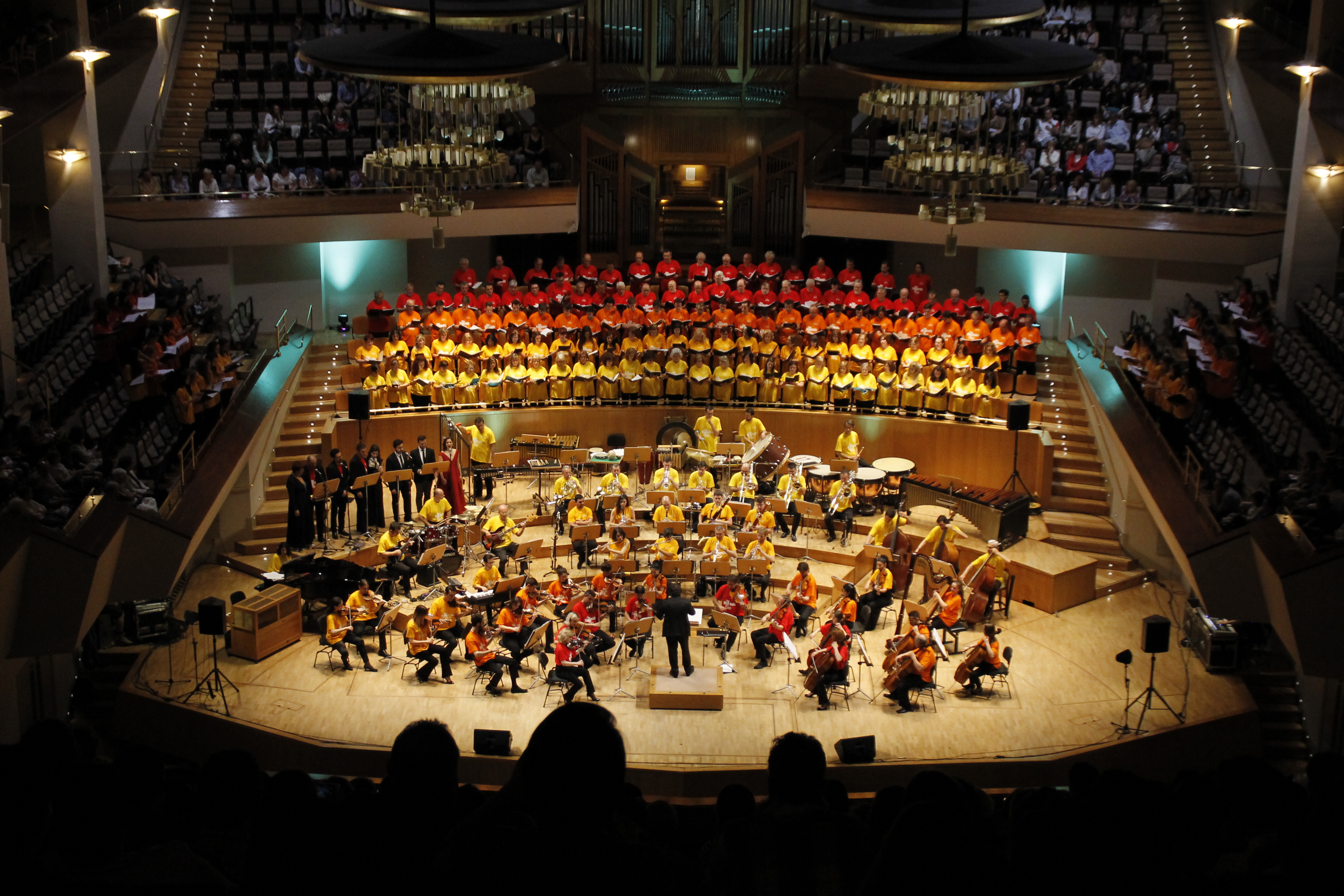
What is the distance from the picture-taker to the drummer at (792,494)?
15.4 m

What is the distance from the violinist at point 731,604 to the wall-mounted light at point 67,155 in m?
9.11

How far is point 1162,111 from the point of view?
1866 cm

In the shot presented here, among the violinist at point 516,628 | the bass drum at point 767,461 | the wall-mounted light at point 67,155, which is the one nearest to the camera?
the violinist at point 516,628

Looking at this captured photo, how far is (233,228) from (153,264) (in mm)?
1713

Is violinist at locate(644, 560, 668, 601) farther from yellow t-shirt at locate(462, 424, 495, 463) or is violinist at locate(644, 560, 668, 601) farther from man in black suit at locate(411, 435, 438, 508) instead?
yellow t-shirt at locate(462, 424, 495, 463)

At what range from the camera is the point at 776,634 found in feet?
41.5

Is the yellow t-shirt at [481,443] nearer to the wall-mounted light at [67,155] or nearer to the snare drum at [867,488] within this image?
the snare drum at [867,488]

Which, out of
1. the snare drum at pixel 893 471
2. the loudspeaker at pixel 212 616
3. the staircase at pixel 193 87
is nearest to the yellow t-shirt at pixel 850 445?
the snare drum at pixel 893 471

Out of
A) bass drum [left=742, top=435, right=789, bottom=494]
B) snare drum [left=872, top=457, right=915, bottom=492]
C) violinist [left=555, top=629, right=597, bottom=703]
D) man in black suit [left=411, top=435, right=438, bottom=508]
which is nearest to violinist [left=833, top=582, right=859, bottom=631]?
violinist [left=555, top=629, right=597, bottom=703]

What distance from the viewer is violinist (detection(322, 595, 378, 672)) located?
1254 cm

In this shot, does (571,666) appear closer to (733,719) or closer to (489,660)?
(489,660)

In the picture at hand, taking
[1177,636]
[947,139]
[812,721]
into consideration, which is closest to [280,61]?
[947,139]

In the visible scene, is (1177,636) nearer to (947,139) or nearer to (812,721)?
(812,721)

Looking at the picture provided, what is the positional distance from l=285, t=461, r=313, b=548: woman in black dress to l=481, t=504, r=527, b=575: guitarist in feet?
6.81
